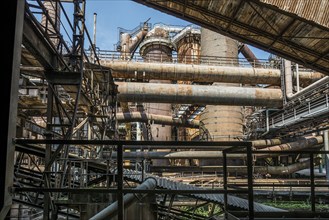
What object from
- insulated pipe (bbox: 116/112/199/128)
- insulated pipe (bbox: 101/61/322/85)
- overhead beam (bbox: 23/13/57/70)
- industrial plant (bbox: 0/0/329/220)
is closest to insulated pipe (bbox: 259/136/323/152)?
industrial plant (bbox: 0/0/329/220)

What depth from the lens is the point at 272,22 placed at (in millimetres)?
6969

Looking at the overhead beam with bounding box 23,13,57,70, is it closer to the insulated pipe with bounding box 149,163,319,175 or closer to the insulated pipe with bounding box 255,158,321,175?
the insulated pipe with bounding box 149,163,319,175

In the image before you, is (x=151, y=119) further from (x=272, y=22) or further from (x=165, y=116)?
(x=272, y=22)

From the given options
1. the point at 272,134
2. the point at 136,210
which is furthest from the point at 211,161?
the point at 136,210

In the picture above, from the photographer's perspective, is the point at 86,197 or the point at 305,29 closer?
the point at 305,29

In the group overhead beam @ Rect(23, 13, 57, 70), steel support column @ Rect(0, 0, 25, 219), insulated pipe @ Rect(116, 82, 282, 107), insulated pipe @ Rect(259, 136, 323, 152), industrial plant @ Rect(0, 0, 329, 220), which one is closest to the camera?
steel support column @ Rect(0, 0, 25, 219)

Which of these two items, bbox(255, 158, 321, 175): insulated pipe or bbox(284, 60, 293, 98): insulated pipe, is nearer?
bbox(284, 60, 293, 98): insulated pipe

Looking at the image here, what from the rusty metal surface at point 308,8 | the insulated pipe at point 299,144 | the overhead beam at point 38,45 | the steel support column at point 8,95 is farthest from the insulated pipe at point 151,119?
the steel support column at point 8,95

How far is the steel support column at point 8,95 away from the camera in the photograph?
8.44 feet

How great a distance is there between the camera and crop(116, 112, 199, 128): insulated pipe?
17734 millimetres

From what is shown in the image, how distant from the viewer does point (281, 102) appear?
641 inches

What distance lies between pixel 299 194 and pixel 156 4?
11606mm

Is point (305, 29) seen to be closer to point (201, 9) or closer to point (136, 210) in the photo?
point (201, 9)

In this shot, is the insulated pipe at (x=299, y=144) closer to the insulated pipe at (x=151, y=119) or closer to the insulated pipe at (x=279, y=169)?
the insulated pipe at (x=279, y=169)
